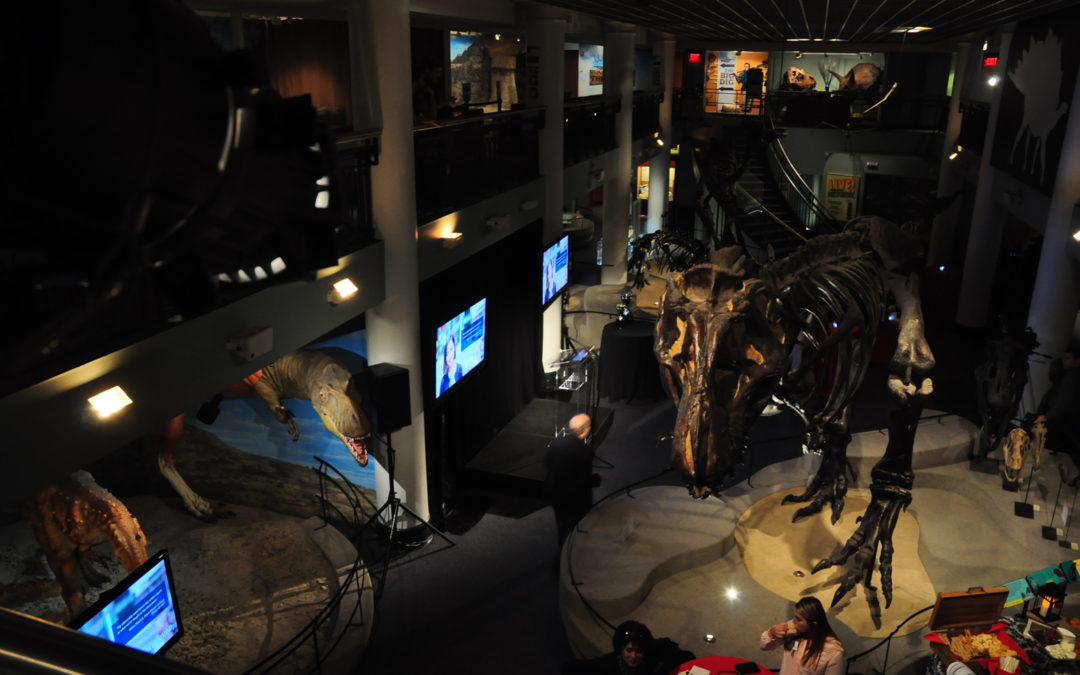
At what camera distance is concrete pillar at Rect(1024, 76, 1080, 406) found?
9.26m

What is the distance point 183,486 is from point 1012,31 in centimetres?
1376

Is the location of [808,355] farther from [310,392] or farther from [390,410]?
[310,392]

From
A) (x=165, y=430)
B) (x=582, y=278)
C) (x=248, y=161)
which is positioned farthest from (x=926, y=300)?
(x=248, y=161)

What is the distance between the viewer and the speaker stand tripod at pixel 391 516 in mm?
7355

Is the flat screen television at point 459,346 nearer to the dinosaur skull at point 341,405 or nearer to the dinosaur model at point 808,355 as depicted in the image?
the dinosaur skull at point 341,405

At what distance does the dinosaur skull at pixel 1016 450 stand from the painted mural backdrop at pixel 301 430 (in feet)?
21.0

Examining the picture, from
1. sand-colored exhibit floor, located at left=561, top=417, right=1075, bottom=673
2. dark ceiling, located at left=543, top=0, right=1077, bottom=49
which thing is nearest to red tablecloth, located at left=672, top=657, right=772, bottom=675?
sand-colored exhibit floor, located at left=561, top=417, right=1075, bottom=673

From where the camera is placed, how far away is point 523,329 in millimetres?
11062

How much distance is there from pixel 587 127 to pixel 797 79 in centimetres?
1271

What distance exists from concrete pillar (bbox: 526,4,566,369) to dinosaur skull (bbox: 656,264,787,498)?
668cm

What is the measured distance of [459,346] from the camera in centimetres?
863

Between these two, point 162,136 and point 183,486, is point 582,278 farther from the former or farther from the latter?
point 162,136

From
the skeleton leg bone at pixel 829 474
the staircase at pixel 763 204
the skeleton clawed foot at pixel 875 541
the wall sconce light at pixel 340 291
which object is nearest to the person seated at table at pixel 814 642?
the skeleton clawed foot at pixel 875 541

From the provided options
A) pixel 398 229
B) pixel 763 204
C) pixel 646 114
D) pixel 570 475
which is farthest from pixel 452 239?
pixel 763 204
